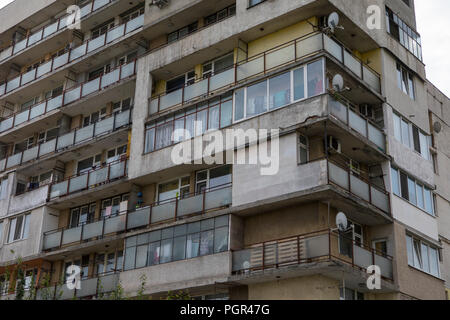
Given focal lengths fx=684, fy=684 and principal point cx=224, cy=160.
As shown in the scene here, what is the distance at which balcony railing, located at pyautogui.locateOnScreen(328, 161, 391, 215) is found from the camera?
1005 inches

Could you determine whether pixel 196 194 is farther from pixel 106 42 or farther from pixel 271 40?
pixel 106 42

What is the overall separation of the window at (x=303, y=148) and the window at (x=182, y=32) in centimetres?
1014

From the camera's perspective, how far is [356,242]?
1022 inches

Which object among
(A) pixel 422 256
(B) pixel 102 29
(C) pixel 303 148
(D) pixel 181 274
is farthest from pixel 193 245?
(B) pixel 102 29

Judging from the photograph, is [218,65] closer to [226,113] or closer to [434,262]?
[226,113]

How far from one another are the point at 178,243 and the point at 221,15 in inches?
458

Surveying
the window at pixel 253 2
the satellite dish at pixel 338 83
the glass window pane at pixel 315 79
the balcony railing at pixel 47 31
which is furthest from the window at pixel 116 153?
the satellite dish at pixel 338 83

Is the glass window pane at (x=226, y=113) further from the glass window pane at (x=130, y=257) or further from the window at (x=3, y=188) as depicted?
the window at (x=3, y=188)

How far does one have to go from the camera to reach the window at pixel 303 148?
1040 inches

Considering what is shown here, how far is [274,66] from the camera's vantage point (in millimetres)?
28422

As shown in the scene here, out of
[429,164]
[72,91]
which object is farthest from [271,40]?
[72,91]

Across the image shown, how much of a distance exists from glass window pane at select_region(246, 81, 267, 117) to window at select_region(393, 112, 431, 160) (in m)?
6.43

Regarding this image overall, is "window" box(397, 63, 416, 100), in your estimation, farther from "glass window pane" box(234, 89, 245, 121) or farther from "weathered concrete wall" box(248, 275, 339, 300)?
"weathered concrete wall" box(248, 275, 339, 300)

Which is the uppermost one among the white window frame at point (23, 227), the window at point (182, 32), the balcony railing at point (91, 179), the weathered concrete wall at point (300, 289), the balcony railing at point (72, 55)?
the balcony railing at point (72, 55)
